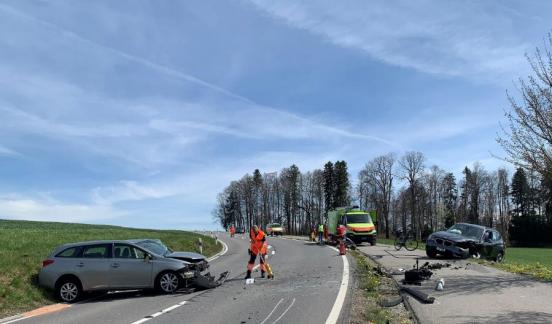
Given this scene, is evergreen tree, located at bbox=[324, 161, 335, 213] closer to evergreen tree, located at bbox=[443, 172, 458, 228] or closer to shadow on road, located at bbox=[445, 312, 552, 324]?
evergreen tree, located at bbox=[443, 172, 458, 228]

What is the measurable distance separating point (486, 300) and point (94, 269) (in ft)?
32.7

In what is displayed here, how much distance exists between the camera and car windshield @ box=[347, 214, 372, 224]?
1394 inches

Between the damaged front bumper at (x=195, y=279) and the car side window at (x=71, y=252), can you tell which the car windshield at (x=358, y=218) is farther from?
the car side window at (x=71, y=252)

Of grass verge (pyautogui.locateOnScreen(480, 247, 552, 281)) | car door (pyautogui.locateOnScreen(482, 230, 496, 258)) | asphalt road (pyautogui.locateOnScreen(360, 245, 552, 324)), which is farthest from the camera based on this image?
car door (pyautogui.locateOnScreen(482, 230, 496, 258))

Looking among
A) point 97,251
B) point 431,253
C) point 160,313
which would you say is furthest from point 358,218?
point 160,313

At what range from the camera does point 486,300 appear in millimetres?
10375

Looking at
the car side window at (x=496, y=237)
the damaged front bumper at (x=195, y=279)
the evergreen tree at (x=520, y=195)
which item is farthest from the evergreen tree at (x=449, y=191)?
the damaged front bumper at (x=195, y=279)

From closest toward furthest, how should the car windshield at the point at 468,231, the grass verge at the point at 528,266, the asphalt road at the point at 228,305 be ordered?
the asphalt road at the point at 228,305, the grass verge at the point at 528,266, the car windshield at the point at 468,231

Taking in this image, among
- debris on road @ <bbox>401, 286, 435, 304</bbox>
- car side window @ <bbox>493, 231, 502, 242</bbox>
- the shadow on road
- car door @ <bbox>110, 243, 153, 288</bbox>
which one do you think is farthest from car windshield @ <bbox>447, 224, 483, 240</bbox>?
car door @ <bbox>110, 243, 153, 288</bbox>

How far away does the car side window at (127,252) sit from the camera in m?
14.4

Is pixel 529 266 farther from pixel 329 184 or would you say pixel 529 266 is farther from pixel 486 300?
pixel 329 184

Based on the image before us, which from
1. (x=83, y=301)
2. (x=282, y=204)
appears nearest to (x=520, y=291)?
(x=83, y=301)

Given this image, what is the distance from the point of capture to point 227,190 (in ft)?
448

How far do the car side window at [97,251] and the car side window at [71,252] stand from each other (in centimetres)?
17
